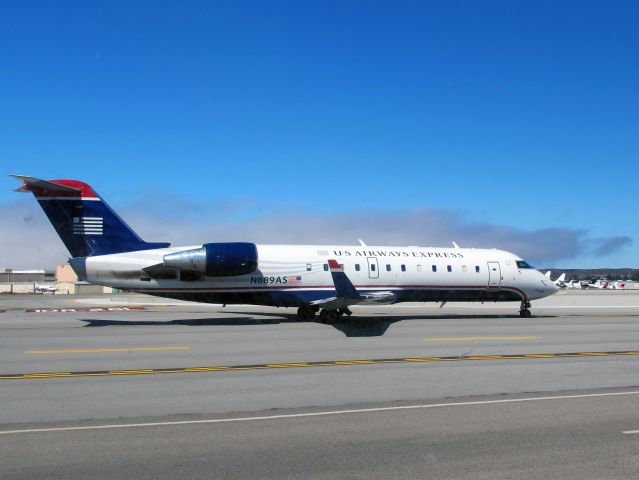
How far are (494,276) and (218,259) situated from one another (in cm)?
1311

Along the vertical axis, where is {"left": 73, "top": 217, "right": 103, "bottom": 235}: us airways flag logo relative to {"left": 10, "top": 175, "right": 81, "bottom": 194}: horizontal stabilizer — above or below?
below

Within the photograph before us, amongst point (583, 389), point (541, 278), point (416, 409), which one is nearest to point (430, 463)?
point (416, 409)

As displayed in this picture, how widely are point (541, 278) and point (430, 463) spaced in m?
26.1

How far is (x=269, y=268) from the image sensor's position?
85.5 feet

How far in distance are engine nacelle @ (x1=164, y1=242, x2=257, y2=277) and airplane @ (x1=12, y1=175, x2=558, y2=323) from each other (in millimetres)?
38

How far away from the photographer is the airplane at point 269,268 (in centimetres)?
2402

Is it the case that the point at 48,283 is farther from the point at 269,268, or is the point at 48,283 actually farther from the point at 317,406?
the point at 317,406

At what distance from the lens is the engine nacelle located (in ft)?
79.2

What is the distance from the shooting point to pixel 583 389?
11.3 meters

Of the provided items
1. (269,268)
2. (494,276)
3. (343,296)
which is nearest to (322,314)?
(343,296)

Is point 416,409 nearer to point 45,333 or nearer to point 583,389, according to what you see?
point 583,389

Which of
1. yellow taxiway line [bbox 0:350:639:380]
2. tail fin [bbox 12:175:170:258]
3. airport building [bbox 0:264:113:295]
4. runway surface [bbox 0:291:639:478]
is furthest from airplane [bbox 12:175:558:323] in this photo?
airport building [bbox 0:264:113:295]

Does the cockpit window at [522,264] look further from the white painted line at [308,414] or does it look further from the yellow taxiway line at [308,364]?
the white painted line at [308,414]

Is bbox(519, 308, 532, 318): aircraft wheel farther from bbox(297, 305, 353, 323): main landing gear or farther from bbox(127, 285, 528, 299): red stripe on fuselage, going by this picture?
bbox(297, 305, 353, 323): main landing gear
